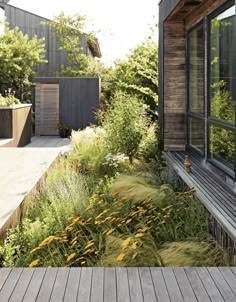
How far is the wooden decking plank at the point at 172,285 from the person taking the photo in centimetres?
270

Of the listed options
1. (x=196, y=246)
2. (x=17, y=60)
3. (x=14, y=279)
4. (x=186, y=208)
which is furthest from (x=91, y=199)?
(x=17, y=60)

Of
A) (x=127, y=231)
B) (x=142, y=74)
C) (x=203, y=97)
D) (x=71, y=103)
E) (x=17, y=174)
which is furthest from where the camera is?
(x=71, y=103)

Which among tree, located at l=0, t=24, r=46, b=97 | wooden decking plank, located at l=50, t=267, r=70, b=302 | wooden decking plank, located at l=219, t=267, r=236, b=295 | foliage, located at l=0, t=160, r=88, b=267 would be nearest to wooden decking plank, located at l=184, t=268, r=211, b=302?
wooden decking plank, located at l=219, t=267, r=236, b=295

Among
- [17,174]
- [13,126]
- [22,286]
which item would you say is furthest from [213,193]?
[13,126]

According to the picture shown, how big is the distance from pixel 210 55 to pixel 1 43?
45.8 feet

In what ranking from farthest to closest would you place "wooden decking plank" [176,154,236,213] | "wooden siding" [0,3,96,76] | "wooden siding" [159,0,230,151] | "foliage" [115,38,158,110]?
1. "wooden siding" [0,3,96,76]
2. "foliage" [115,38,158,110]
3. "wooden siding" [159,0,230,151]
4. "wooden decking plank" [176,154,236,213]

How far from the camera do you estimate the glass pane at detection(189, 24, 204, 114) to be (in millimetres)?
7074

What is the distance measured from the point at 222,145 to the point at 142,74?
7153 millimetres

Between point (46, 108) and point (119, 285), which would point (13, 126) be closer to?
point (46, 108)

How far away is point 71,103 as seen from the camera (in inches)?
608

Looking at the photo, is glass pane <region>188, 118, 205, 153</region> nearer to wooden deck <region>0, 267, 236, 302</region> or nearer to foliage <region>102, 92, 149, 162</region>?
foliage <region>102, 92, 149, 162</region>

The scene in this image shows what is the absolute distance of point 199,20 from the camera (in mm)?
7070

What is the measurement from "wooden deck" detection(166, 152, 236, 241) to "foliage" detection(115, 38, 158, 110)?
5541 mm

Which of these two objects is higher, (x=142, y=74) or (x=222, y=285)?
(x=142, y=74)
